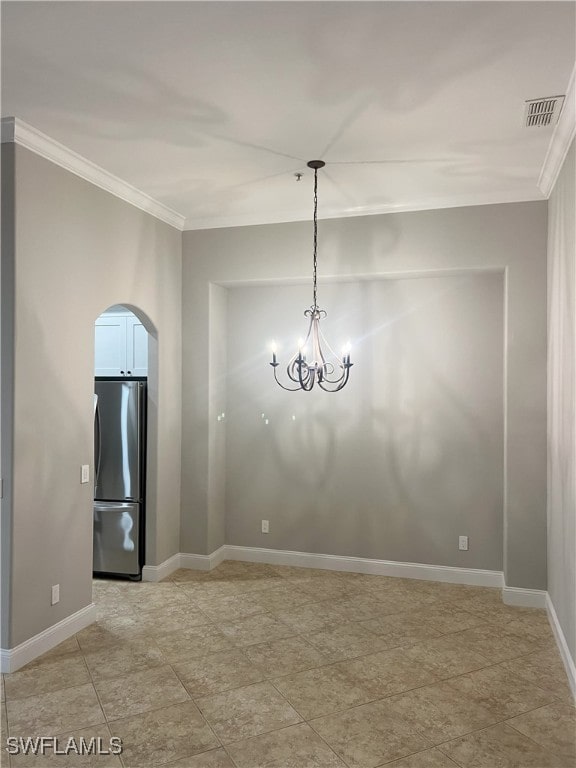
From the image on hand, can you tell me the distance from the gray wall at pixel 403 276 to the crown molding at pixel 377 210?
5 cm

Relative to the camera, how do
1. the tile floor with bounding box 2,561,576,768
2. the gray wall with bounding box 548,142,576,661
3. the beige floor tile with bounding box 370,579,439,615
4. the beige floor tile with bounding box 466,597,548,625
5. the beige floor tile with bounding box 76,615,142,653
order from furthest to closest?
the beige floor tile with bounding box 370,579,439,615, the beige floor tile with bounding box 466,597,548,625, the beige floor tile with bounding box 76,615,142,653, the gray wall with bounding box 548,142,576,661, the tile floor with bounding box 2,561,576,768

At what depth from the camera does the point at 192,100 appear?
290 cm

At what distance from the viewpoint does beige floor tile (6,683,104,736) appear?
8.84 ft

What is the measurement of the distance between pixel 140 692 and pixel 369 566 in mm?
2411

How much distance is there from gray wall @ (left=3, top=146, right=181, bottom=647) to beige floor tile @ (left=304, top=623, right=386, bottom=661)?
154 centimetres

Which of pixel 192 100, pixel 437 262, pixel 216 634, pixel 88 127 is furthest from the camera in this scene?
pixel 437 262

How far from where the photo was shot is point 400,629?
12.5ft

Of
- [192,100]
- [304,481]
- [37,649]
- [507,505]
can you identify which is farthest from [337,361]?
[37,649]

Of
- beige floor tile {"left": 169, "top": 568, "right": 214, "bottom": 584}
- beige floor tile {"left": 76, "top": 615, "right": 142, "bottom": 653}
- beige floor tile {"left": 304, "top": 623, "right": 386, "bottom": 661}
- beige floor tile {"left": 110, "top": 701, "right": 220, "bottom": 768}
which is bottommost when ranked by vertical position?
beige floor tile {"left": 110, "top": 701, "right": 220, "bottom": 768}

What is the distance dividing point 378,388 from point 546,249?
5.44ft

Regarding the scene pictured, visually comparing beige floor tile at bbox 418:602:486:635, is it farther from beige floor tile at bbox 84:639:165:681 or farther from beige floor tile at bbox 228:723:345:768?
beige floor tile at bbox 84:639:165:681

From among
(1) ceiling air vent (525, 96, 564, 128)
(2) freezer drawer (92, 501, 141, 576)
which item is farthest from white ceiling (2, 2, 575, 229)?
(2) freezer drawer (92, 501, 141, 576)

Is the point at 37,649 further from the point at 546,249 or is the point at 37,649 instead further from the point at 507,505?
the point at 546,249

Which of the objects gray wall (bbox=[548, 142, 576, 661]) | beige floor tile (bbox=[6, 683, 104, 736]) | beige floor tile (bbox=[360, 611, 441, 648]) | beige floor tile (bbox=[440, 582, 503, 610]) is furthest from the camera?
beige floor tile (bbox=[440, 582, 503, 610])
